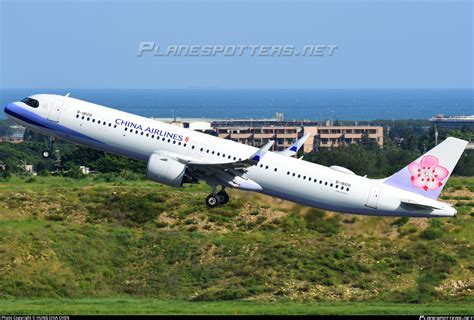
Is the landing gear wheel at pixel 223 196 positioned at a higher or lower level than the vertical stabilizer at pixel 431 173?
lower

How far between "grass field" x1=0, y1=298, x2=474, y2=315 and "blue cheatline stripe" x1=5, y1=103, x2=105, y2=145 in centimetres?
1170

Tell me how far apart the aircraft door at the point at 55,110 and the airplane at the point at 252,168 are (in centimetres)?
7

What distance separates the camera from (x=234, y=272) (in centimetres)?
8731

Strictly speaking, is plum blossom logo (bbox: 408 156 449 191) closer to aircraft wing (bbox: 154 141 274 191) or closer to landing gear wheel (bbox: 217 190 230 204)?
aircraft wing (bbox: 154 141 274 191)

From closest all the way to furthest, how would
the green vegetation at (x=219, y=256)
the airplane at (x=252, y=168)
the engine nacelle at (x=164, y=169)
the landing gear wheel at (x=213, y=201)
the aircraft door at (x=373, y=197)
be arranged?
the engine nacelle at (x=164, y=169) < the airplane at (x=252, y=168) < the aircraft door at (x=373, y=197) < the landing gear wheel at (x=213, y=201) < the green vegetation at (x=219, y=256)

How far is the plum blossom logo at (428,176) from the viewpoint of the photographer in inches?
3019

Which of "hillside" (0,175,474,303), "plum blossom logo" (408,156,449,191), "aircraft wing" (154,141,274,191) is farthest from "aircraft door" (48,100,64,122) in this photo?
"plum blossom logo" (408,156,449,191)

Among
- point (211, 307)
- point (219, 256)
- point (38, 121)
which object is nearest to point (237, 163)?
point (211, 307)

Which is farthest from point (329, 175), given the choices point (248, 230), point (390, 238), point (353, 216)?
point (248, 230)

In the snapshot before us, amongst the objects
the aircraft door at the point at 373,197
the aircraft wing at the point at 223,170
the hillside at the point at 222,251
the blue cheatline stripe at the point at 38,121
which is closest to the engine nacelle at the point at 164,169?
the aircraft wing at the point at 223,170

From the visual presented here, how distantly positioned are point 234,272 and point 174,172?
50.1ft

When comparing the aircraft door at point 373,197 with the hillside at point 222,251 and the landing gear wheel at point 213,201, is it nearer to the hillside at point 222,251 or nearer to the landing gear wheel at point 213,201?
the hillside at point 222,251

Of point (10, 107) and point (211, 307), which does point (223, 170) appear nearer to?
point (211, 307)

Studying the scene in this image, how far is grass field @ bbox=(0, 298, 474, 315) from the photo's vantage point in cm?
6919
